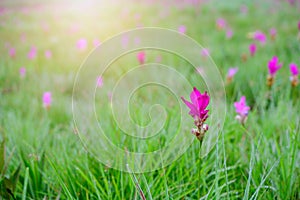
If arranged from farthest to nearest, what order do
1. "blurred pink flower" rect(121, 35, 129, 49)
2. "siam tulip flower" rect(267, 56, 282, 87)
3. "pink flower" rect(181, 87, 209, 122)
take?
"blurred pink flower" rect(121, 35, 129, 49) < "siam tulip flower" rect(267, 56, 282, 87) < "pink flower" rect(181, 87, 209, 122)

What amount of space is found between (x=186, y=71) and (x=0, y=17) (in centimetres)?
497

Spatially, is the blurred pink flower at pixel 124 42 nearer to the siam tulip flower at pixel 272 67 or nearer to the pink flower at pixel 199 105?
the siam tulip flower at pixel 272 67

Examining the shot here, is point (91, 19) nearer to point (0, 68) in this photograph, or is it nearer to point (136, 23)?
point (136, 23)

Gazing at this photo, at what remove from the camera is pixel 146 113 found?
1.97m

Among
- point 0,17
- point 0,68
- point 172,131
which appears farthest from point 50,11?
point 172,131

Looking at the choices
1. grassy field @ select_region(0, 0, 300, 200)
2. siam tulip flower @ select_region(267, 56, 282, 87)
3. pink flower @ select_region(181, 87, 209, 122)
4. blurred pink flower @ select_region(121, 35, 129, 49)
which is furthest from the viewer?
blurred pink flower @ select_region(121, 35, 129, 49)

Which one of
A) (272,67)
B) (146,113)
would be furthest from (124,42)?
(272,67)

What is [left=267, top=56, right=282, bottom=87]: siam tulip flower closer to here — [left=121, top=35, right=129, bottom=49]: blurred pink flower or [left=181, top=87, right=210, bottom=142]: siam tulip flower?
[left=181, top=87, right=210, bottom=142]: siam tulip flower

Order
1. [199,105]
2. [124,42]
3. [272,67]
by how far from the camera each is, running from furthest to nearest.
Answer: [124,42] < [272,67] < [199,105]

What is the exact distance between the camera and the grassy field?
1.29 metres

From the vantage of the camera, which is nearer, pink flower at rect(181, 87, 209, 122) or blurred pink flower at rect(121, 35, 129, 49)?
pink flower at rect(181, 87, 209, 122)

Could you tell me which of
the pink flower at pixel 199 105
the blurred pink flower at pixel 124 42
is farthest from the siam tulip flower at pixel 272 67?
the blurred pink flower at pixel 124 42

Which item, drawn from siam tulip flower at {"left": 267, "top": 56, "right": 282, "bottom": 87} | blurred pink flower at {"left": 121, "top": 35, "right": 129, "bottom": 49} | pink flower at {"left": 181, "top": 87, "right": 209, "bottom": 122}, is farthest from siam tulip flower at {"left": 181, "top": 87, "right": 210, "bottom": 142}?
blurred pink flower at {"left": 121, "top": 35, "right": 129, "bottom": 49}

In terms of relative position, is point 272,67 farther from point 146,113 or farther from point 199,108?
point 199,108
